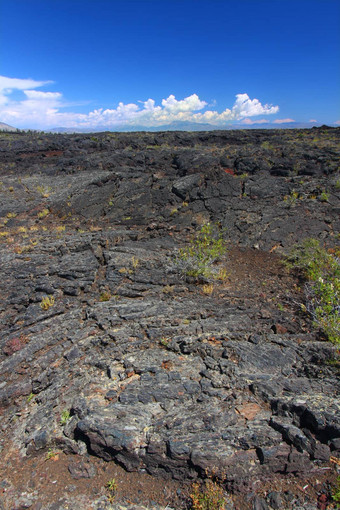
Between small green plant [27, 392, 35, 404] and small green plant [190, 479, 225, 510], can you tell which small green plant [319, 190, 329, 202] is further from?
small green plant [27, 392, 35, 404]

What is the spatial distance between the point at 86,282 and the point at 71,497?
18.9 ft

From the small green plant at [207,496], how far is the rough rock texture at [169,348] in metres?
0.14

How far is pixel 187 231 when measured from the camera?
13.6m

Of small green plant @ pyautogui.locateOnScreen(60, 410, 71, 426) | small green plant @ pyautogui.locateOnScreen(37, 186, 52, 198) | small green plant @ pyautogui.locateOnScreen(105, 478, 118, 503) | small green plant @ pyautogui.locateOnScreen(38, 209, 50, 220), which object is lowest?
small green plant @ pyautogui.locateOnScreen(105, 478, 118, 503)

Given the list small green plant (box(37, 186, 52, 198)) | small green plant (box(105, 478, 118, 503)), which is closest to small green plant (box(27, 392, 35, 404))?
small green plant (box(105, 478, 118, 503))

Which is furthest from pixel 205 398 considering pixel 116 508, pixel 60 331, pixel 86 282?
pixel 86 282

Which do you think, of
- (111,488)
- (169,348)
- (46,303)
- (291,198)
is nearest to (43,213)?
(46,303)

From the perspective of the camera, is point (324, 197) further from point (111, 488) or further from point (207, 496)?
point (111, 488)

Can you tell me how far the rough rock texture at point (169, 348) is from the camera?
13.1 feet

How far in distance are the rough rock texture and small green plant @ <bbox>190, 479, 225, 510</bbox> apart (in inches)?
5.5

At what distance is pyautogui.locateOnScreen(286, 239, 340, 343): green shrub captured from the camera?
20.0ft

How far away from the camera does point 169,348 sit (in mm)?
6012

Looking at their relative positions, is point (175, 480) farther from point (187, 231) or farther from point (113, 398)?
point (187, 231)

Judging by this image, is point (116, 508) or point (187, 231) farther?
point (187, 231)
